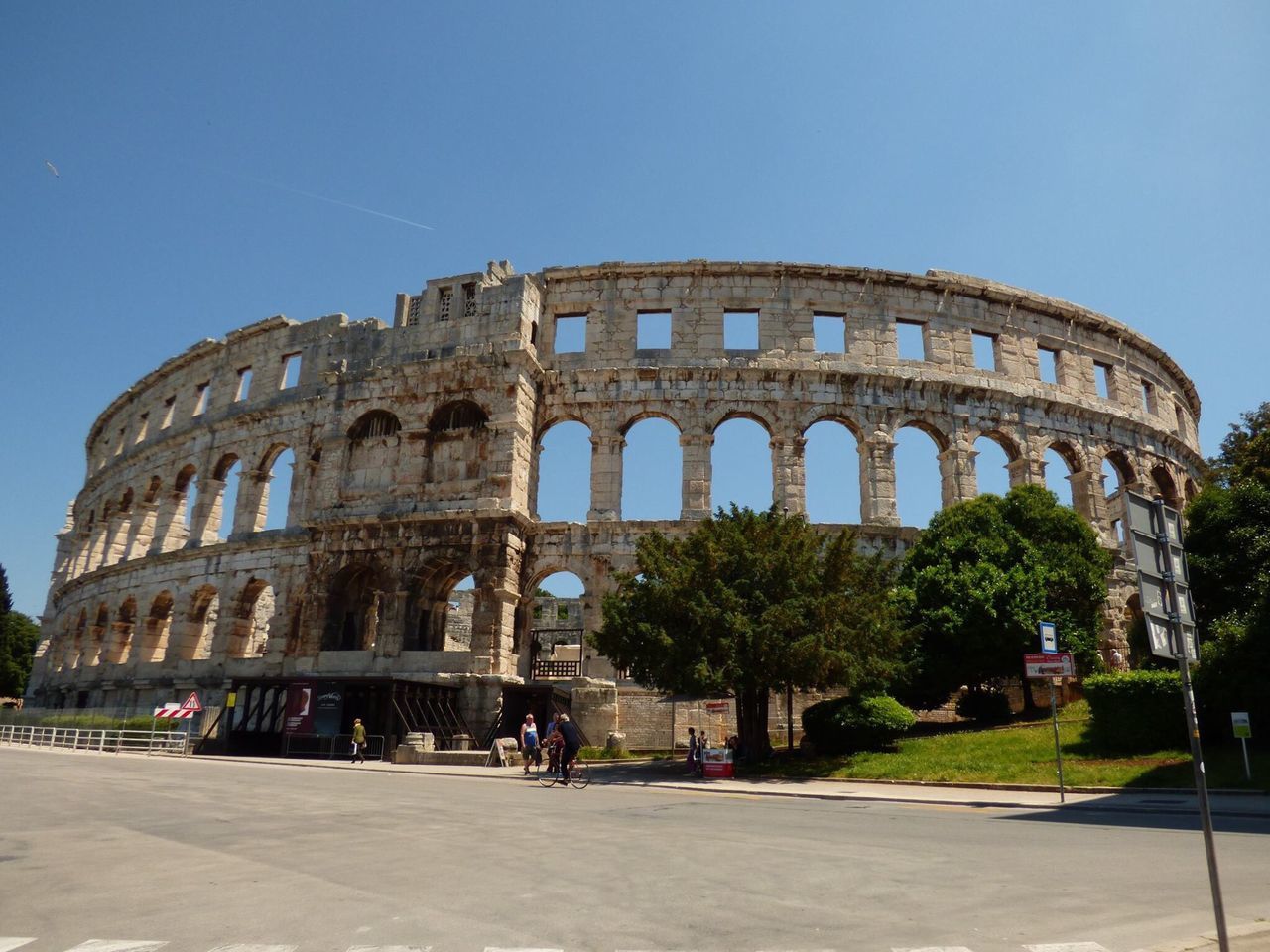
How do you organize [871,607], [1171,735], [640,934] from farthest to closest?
[871,607] < [1171,735] < [640,934]

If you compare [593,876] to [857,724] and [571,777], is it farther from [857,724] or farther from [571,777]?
[857,724]

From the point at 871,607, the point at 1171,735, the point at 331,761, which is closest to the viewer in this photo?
the point at 1171,735

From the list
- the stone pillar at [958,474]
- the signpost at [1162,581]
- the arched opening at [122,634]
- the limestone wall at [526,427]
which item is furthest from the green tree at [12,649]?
the signpost at [1162,581]

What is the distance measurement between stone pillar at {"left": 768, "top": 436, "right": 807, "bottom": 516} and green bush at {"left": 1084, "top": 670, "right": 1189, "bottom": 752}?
11030 millimetres

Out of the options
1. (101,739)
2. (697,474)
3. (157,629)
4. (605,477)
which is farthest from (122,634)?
(697,474)

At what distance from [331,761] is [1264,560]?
21071 millimetres

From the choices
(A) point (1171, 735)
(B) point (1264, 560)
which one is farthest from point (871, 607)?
(B) point (1264, 560)

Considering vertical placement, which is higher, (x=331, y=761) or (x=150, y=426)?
(x=150, y=426)

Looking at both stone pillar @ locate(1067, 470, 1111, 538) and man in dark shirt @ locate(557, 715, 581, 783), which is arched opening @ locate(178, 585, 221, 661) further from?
stone pillar @ locate(1067, 470, 1111, 538)

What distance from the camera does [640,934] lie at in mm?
4980

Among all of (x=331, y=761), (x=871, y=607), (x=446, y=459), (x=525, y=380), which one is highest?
(x=525, y=380)

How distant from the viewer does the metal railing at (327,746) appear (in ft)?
71.3

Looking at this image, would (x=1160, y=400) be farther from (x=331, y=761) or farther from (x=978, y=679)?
(x=331, y=761)

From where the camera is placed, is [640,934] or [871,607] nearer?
[640,934]
